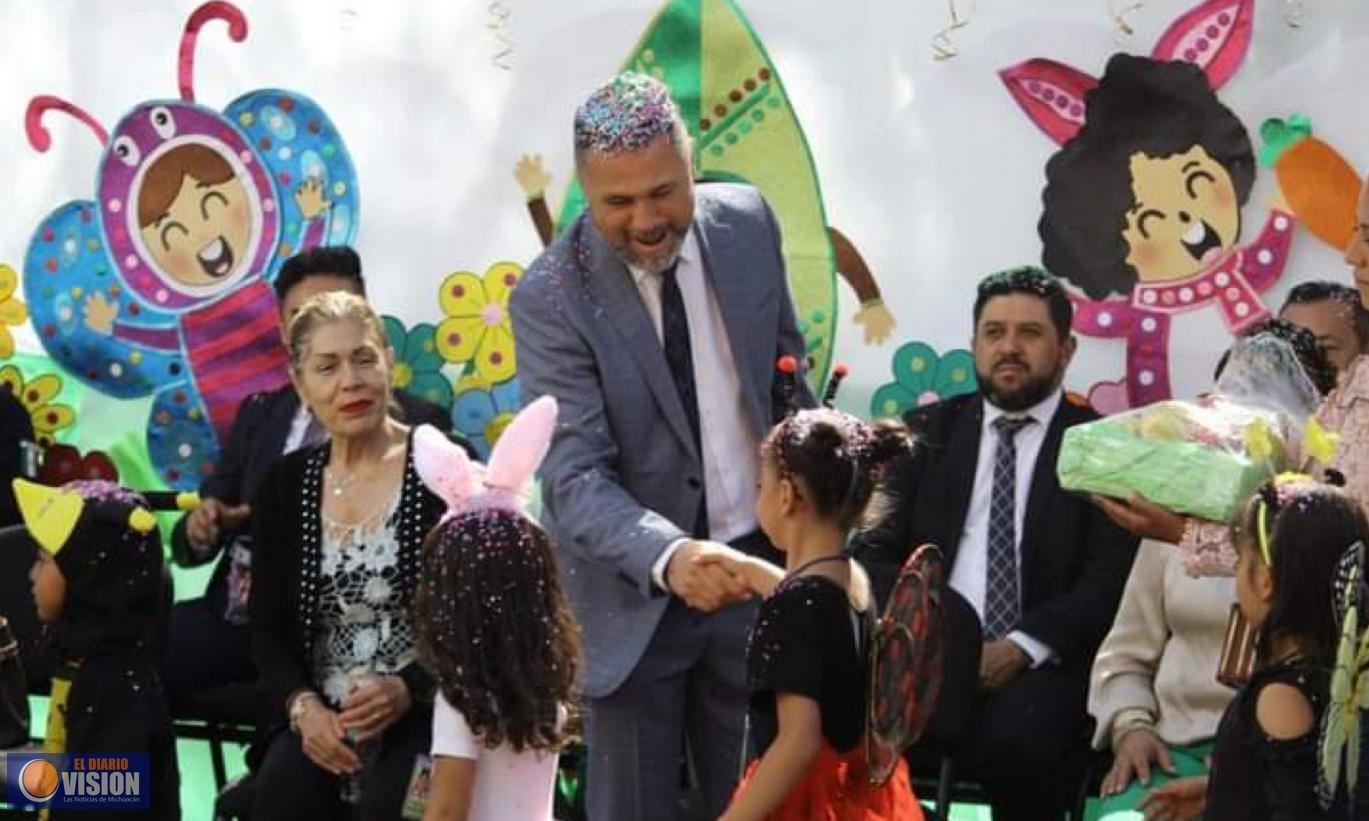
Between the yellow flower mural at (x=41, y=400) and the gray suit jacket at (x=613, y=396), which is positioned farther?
the yellow flower mural at (x=41, y=400)

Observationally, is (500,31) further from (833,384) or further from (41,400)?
(41,400)

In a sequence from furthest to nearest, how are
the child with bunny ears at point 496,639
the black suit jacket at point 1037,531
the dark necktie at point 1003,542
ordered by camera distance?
the dark necktie at point 1003,542 → the black suit jacket at point 1037,531 → the child with bunny ears at point 496,639

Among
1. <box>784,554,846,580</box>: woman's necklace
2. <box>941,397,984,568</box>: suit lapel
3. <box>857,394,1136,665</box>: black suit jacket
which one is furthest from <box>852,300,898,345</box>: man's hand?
<box>784,554,846,580</box>: woman's necklace

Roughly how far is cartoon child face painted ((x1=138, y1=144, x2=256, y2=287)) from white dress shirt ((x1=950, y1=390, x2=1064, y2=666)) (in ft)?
6.99

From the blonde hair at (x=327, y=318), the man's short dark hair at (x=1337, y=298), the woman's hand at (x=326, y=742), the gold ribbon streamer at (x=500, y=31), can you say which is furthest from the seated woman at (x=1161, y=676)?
the gold ribbon streamer at (x=500, y=31)

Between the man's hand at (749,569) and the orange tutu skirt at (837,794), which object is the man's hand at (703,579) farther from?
the orange tutu skirt at (837,794)

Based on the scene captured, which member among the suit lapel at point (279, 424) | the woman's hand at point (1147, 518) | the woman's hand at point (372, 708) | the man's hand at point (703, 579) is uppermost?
the suit lapel at point (279, 424)

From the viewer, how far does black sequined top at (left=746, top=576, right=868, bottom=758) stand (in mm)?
4133

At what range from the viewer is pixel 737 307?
474cm

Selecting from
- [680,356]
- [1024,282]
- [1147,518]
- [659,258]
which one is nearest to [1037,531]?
[1024,282]

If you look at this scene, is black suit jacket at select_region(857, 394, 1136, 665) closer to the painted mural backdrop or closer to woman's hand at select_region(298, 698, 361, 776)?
the painted mural backdrop

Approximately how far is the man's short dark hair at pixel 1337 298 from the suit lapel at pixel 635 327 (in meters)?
1.71

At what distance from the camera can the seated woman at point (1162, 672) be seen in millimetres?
5188

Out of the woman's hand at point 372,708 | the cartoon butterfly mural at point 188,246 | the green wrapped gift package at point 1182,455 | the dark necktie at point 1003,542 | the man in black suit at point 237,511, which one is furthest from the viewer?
the cartoon butterfly mural at point 188,246
